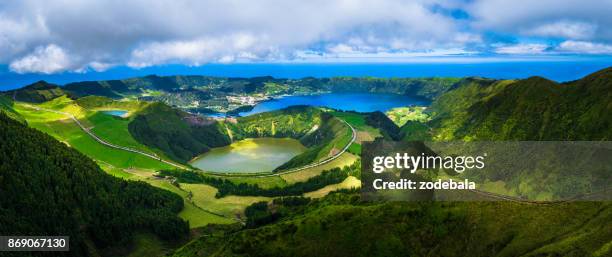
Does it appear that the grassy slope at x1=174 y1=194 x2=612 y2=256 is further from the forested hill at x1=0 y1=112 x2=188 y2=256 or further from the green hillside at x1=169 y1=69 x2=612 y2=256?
the forested hill at x1=0 y1=112 x2=188 y2=256

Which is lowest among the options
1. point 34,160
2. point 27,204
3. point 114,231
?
point 114,231

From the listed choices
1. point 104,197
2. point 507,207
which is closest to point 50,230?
point 104,197

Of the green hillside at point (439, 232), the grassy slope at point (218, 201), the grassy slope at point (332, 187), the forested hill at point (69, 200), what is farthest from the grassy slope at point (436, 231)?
the grassy slope at point (332, 187)

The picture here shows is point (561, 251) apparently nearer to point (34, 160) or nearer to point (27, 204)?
point (27, 204)

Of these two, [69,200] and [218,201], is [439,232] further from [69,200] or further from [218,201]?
[69,200]

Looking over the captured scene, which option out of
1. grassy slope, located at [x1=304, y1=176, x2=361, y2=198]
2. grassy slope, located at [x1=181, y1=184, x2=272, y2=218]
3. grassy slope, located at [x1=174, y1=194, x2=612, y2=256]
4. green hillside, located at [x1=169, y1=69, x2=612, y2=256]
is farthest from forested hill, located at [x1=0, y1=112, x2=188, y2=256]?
grassy slope, located at [x1=304, y1=176, x2=361, y2=198]

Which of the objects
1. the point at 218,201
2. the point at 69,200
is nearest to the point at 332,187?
the point at 218,201

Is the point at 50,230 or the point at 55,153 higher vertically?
the point at 55,153

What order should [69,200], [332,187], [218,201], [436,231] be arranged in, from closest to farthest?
[436,231] → [69,200] → [218,201] → [332,187]
